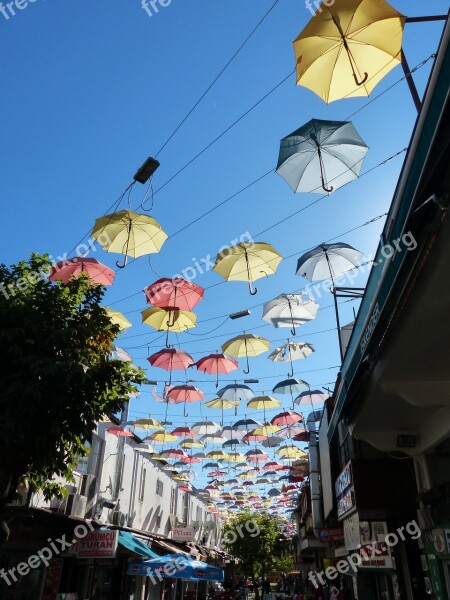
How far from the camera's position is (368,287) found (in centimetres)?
486

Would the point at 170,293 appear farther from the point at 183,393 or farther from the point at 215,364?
the point at 183,393

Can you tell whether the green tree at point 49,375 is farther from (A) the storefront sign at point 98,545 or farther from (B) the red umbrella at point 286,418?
(B) the red umbrella at point 286,418

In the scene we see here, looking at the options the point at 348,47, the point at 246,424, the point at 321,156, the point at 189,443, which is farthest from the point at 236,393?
the point at 348,47

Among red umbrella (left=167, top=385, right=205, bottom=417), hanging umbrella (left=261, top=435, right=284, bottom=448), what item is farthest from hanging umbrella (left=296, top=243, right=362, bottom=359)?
hanging umbrella (left=261, top=435, right=284, bottom=448)

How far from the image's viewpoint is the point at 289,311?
11750mm

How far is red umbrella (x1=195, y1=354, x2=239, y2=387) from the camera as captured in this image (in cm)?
1374

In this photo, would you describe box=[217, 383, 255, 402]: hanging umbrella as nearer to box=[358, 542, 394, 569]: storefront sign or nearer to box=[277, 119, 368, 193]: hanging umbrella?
box=[358, 542, 394, 569]: storefront sign

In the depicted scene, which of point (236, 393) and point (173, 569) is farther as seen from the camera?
point (236, 393)

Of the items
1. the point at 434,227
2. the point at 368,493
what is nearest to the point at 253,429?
the point at 368,493

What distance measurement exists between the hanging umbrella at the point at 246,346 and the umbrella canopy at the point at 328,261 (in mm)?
3436

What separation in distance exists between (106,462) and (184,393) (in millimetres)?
3725

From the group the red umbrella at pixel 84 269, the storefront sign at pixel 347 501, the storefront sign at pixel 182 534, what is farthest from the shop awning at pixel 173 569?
the red umbrella at pixel 84 269

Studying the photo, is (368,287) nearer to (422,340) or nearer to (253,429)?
(422,340)

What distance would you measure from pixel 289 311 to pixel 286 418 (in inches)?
349
